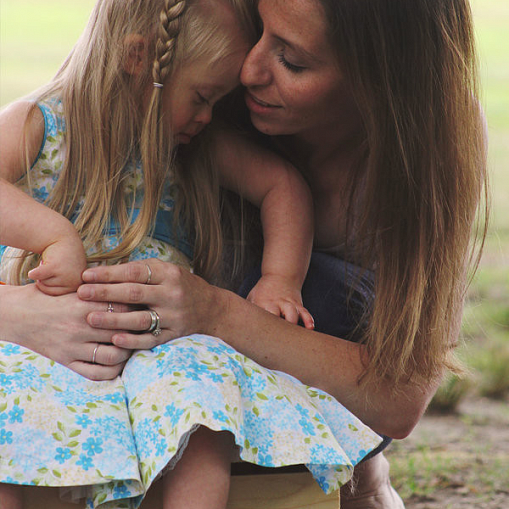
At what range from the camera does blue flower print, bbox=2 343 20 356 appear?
56.1 inches

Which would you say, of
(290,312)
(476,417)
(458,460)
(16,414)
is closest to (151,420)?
(16,414)

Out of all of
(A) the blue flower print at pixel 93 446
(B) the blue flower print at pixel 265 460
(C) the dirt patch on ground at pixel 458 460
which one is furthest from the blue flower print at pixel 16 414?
(C) the dirt patch on ground at pixel 458 460

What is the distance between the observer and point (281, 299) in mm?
1747

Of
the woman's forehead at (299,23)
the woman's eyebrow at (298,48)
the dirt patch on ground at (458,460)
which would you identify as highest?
the woman's forehead at (299,23)

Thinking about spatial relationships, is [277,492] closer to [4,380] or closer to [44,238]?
[4,380]

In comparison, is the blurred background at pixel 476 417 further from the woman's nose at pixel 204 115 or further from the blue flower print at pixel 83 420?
the blue flower print at pixel 83 420

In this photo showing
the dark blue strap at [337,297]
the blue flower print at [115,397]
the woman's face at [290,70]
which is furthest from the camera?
the dark blue strap at [337,297]

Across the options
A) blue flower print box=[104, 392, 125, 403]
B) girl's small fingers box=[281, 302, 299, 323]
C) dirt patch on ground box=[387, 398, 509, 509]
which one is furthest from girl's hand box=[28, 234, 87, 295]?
dirt patch on ground box=[387, 398, 509, 509]

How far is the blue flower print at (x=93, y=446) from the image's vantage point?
1274 millimetres

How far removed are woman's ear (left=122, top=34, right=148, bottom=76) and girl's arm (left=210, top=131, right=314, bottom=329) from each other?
0.89 feet

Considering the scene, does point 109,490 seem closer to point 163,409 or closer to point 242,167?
point 163,409

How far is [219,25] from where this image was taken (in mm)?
1672

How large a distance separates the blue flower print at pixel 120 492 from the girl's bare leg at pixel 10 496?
15cm

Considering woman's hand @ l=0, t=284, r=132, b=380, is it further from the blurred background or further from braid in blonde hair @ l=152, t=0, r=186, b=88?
the blurred background
